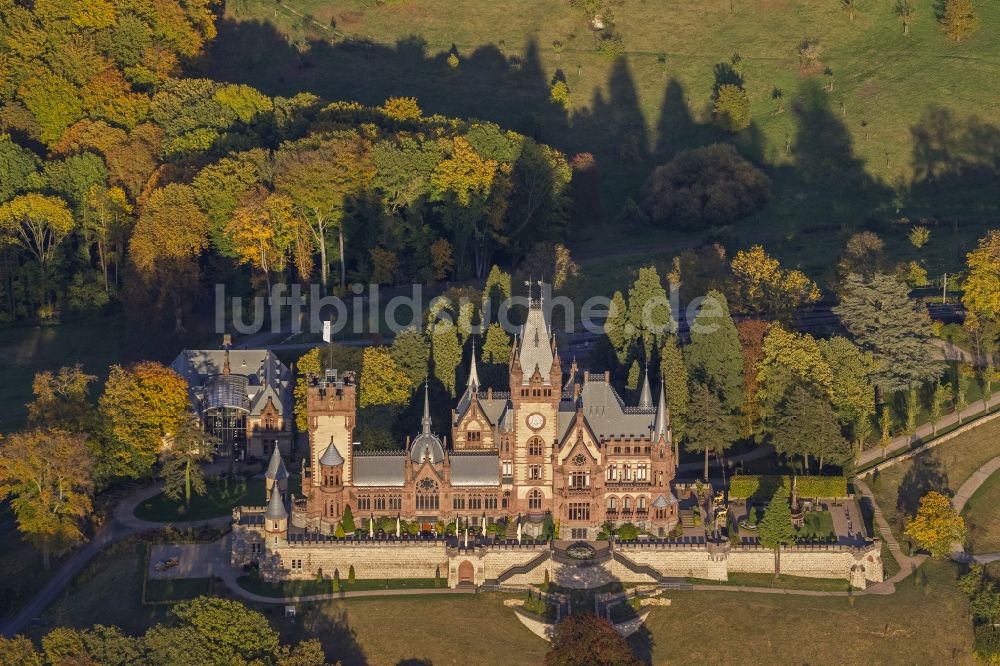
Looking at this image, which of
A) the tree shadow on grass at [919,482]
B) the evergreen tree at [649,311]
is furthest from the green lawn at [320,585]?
the tree shadow on grass at [919,482]

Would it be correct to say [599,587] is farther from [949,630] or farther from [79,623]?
[79,623]

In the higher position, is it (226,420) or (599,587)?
(226,420)

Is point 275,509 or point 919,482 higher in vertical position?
point 919,482

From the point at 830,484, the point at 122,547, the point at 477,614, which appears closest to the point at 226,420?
the point at 122,547

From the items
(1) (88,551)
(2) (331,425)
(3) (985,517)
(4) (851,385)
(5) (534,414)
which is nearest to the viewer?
(2) (331,425)

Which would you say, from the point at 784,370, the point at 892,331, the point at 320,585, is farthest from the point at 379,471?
the point at 892,331

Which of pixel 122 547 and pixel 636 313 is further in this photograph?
pixel 636 313

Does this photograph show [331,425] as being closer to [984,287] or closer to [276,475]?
[276,475]

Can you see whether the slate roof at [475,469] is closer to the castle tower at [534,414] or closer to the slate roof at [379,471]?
the castle tower at [534,414]
